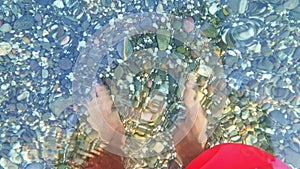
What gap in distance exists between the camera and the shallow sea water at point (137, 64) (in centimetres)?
165

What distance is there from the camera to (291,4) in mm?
1767

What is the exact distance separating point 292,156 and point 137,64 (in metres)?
0.52

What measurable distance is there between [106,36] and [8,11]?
0.30 m

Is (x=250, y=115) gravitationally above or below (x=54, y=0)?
below

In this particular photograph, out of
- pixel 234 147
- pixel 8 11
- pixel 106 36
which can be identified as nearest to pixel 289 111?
pixel 234 147

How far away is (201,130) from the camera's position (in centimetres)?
166

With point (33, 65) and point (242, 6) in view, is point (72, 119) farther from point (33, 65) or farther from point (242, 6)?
point (242, 6)

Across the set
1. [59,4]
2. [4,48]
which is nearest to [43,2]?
[59,4]

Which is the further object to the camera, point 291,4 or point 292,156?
point 291,4

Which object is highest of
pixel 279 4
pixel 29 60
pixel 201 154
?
pixel 279 4

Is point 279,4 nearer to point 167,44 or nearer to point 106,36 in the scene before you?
point 167,44

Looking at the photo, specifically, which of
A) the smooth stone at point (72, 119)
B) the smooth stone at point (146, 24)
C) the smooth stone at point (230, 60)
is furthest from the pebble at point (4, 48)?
the smooth stone at point (230, 60)

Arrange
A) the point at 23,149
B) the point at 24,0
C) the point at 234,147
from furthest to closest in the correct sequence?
the point at 24,0 → the point at 23,149 → the point at 234,147

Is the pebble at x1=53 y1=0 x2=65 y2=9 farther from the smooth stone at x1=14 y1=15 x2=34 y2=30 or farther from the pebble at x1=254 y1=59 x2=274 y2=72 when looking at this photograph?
the pebble at x1=254 y1=59 x2=274 y2=72
